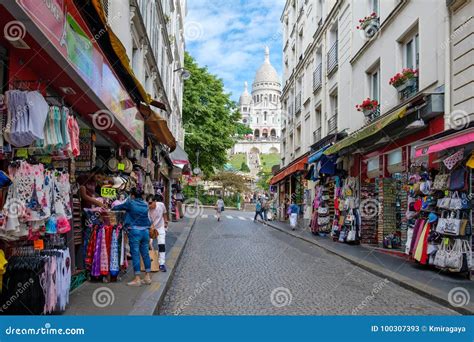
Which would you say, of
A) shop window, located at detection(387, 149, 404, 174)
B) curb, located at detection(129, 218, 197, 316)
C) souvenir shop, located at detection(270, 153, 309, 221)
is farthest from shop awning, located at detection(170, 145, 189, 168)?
curb, located at detection(129, 218, 197, 316)

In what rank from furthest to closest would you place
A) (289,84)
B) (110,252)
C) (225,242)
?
(289,84)
(225,242)
(110,252)

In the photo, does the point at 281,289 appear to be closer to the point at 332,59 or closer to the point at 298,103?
the point at 332,59

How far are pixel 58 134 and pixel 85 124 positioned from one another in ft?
7.87

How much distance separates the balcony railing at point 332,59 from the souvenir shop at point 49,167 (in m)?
13.1

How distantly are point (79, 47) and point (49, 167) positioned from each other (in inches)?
62.8

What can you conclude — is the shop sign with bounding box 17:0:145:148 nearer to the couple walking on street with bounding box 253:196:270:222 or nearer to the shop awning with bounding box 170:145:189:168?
the shop awning with bounding box 170:145:189:168

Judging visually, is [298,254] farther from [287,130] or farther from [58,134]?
[287,130]

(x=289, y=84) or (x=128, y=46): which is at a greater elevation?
(x=289, y=84)

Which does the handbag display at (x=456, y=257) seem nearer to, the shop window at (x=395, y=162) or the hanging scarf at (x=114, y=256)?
the shop window at (x=395, y=162)

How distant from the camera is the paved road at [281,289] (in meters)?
6.64

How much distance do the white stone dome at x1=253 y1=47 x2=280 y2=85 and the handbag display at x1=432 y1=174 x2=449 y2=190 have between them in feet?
433

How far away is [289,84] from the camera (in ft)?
105

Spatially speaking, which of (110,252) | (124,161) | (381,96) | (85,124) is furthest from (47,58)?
(381,96)

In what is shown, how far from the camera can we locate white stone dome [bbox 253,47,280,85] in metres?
139
